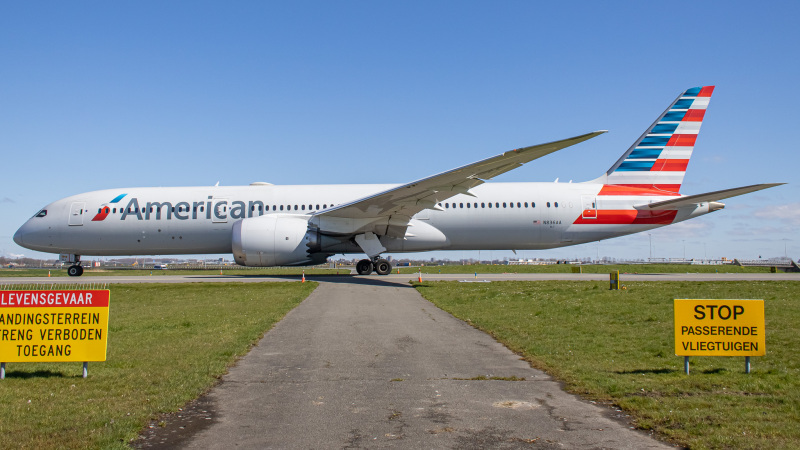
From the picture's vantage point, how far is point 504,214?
25.8 meters

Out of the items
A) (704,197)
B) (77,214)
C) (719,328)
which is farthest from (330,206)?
(719,328)

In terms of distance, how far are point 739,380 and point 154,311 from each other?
12320mm

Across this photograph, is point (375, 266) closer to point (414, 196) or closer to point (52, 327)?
point (414, 196)

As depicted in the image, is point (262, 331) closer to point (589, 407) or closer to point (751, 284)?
point (589, 407)

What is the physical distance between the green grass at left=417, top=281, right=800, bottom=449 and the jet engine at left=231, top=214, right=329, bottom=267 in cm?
853

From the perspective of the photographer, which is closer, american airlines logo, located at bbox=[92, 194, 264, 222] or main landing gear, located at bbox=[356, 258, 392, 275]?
main landing gear, located at bbox=[356, 258, 392, 275]

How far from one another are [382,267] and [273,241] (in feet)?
16.6

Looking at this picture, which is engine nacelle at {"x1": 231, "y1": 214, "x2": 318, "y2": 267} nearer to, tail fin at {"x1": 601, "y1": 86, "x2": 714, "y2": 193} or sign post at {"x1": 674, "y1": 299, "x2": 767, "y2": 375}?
tail fin at {"x1": 601, "y1": 86, "x2": 714, "y2": 193}

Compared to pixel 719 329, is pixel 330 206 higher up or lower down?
higher up

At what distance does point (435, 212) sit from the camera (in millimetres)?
25688

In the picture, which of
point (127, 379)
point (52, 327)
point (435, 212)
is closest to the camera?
point (127, 379)

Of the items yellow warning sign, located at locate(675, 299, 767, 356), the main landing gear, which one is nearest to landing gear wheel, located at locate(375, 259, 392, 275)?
the main landing gear

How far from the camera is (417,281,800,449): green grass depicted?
186 inches

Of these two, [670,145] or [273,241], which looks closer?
[273,241]
